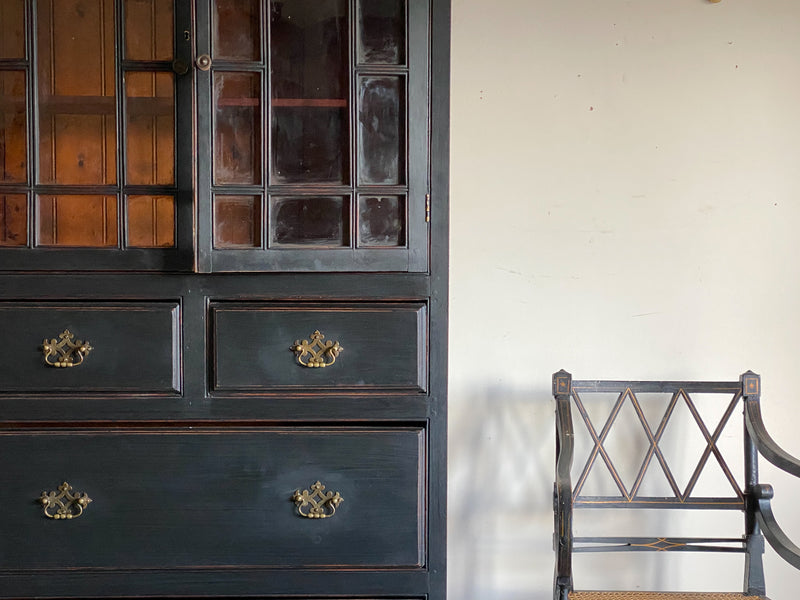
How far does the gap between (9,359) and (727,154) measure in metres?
2.00

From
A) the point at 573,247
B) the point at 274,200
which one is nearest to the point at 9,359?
the point at 274,200

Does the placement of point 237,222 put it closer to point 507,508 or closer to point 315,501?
point 315,501

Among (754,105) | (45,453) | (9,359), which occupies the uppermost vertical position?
(754,105)

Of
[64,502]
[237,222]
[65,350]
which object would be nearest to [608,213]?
[237,222]

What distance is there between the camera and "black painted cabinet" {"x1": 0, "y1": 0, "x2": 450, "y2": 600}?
4.97 ft

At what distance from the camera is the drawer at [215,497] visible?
1546 mm

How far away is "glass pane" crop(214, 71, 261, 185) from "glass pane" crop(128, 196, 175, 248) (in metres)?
0.14

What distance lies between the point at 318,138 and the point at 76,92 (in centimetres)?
54

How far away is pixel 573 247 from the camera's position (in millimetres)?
2092

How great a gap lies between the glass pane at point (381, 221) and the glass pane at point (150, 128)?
0.43m

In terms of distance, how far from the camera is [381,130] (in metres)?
1.53

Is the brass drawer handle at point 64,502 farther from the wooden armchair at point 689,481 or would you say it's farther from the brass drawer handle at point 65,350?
the wooden armchair at point 689,481

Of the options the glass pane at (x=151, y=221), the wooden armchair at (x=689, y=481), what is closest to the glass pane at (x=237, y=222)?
the glass pane at (x=151, y=221)

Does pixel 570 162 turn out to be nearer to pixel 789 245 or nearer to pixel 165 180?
pixel 789 245
